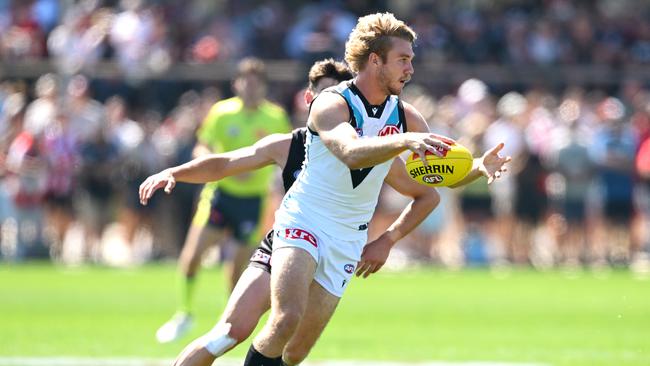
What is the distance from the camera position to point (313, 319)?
8258 millimetres

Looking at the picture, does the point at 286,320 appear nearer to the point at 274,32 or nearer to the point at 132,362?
the point at 132,362

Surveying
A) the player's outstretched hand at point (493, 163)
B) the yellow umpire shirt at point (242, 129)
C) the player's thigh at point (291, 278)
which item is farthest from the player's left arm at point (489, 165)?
the yellow umpire shirt at point (242, 129)

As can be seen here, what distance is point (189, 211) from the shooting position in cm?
2452

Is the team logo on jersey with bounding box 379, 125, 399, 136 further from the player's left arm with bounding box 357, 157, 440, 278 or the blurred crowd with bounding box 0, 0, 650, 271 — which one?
the blurred crowd with bounding box 0, 0, 650, 271

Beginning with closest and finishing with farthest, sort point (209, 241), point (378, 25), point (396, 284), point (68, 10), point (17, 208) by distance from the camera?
point (378, 25), point (209, 241), point (396, 284), point (17, 208), point (68, 10)

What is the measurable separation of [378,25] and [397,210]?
15883 millimetres

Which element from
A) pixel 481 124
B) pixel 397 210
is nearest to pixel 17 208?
pixel 397 210

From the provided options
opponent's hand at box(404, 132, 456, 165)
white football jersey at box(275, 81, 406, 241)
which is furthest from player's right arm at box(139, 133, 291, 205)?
opponent's hand at box(404, 132, 456, 165)

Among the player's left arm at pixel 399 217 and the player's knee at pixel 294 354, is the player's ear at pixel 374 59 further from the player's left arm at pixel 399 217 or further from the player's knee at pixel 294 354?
the player's knee at pixel 294 354

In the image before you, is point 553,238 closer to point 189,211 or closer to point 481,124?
point 481,124

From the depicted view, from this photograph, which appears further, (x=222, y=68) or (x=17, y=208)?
(x=222, y=68)

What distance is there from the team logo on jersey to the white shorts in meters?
0.71

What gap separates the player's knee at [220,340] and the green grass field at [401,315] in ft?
13.3

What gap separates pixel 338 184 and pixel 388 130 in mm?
449
